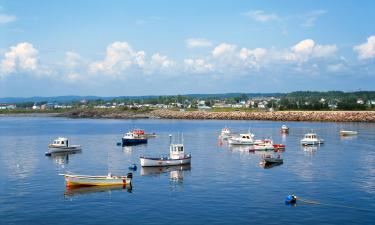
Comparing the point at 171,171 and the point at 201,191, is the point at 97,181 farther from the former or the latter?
the point at 171,171

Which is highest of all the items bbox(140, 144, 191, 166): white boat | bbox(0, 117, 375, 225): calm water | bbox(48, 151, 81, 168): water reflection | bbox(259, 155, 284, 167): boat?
bbox(140, 144, 191, 166): white boat

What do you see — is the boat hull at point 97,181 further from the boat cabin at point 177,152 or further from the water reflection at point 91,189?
the boat cabin at point 177,152

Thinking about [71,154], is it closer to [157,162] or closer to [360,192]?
[157,162]

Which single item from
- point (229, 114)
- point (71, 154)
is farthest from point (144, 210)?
point (229, 114)

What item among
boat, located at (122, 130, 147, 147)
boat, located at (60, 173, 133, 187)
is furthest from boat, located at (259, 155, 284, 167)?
boat, located at (122, 130, 147, 147)

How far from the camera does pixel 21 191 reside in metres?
48.1

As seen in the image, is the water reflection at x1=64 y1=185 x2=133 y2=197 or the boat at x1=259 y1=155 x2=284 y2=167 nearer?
the water reflection at x1=64 y1=185 x2=133 y2=197

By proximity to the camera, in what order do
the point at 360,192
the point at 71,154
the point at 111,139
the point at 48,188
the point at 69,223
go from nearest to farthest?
the point at 69,223 < the point at 360,192 < the point at 48,188 < the point at 71,154 < the point at 111,139

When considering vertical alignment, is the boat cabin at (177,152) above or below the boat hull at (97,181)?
above

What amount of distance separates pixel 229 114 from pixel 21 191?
155241 mm

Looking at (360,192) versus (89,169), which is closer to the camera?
(360,192)

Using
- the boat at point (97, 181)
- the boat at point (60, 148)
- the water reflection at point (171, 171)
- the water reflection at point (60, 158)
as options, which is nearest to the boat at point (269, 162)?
the water reflection at point (171, 171)

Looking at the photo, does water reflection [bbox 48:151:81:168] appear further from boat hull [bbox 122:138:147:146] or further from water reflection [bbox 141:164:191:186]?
boat hull [bbox 122:138:147:146]

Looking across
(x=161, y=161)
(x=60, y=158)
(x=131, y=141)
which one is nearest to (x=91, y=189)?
(x=161, y=161)
